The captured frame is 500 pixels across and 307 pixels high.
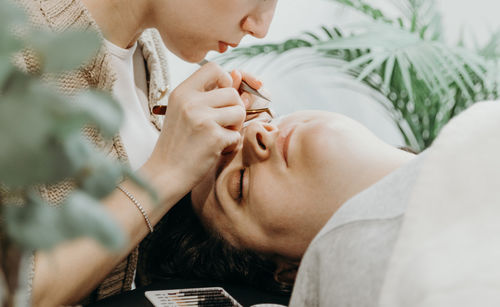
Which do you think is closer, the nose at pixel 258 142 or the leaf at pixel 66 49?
the leaf at pixel 66 49

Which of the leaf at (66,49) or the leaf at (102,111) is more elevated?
the leaf at (66,49)

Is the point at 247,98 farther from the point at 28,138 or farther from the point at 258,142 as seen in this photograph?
the point at 28,138

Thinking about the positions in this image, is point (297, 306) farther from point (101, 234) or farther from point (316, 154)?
point (101, 234)

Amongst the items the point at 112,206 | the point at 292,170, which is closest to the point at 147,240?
the point at 112,206

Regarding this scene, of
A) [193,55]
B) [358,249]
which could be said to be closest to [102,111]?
[358,249]

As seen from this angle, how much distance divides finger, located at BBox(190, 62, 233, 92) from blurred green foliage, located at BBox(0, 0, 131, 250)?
743mm

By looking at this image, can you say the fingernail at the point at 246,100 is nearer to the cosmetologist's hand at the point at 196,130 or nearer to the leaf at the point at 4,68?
the cosmetologist's hand at the point at 196,130

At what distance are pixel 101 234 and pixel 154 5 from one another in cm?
95

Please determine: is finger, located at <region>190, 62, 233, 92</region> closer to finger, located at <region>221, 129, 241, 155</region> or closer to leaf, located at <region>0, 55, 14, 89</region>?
finger, located at <region>221, 129, 241, 155</region>

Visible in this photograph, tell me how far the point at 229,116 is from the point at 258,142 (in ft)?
0.24

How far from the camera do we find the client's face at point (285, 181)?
0.88 m

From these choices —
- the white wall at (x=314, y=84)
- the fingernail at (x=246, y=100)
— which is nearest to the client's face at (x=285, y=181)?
the fingernail at (x=246, y=100)

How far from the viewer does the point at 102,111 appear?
0.23 metres

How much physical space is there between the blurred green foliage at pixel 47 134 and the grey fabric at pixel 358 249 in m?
0.34
